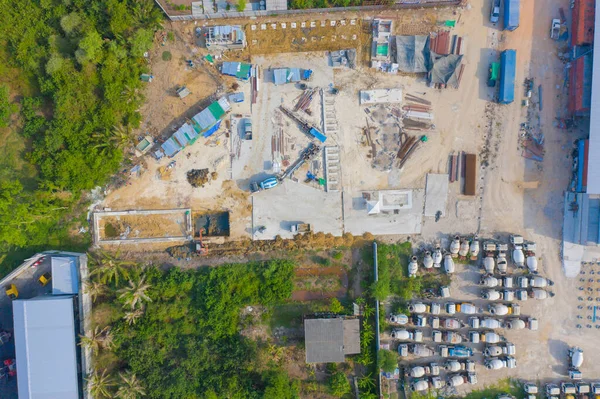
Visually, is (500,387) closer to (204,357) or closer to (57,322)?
(204,357)

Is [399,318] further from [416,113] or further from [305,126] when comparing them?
[305,126]

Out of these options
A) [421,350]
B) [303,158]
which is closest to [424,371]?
[421,350]

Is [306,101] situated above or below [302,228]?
above

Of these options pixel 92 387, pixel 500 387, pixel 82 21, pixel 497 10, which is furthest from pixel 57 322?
pixel 497 10

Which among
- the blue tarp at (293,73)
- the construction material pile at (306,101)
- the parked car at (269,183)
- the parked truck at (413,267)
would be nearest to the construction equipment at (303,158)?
the parked car at (269,183)

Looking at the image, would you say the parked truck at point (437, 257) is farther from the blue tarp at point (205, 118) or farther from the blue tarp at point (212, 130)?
the blue tarp at point (205, 118)
